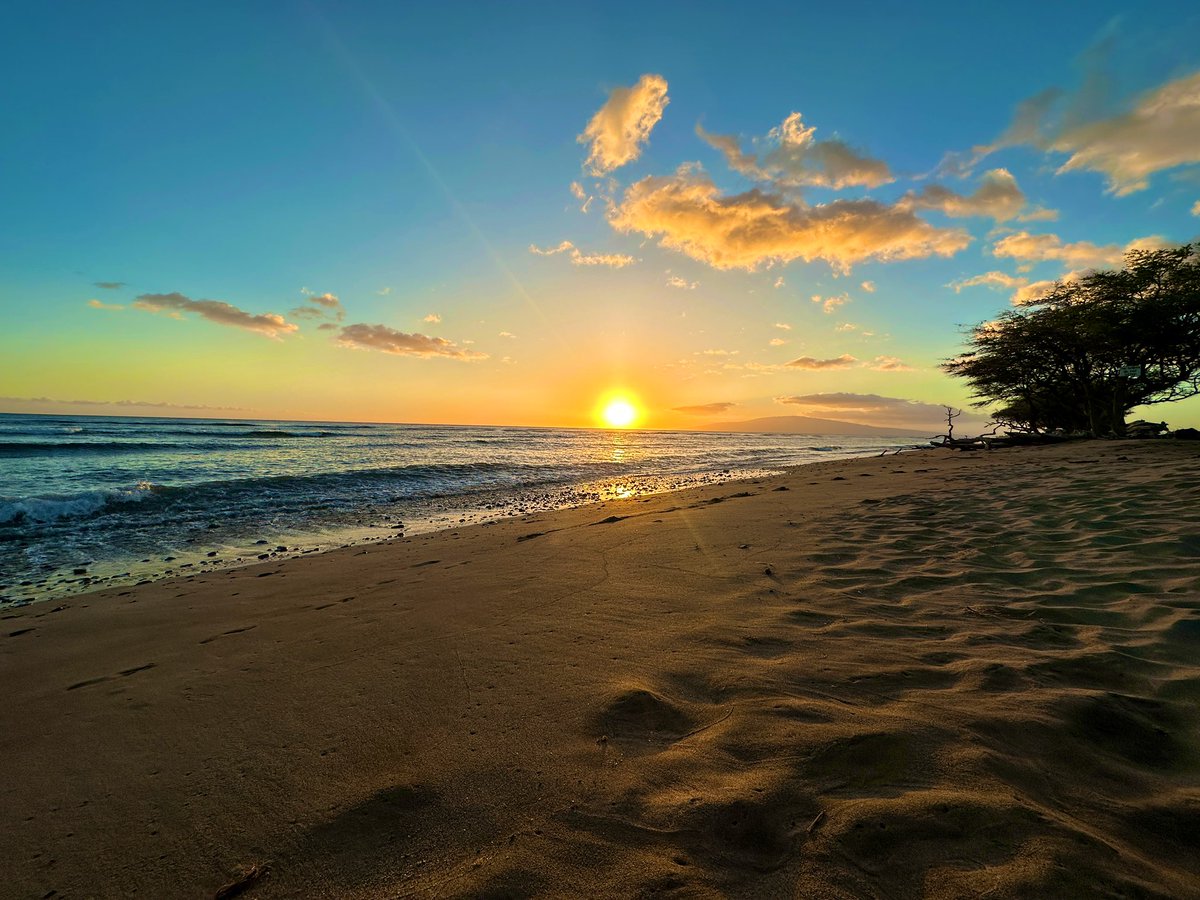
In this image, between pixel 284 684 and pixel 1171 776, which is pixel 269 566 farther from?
pixel 1171 776

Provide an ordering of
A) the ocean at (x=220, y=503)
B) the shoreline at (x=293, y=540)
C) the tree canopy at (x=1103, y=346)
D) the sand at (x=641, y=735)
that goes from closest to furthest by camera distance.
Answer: the sand at (x=641, y=735)
the shoreline at (x=293, y=540)
the ocean at (x=220, y=503)
the tree canopy at (x=1103, y=346)

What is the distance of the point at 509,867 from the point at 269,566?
24.5ft

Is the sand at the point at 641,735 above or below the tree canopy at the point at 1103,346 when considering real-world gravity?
below

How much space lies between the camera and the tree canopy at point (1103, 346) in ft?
64.6

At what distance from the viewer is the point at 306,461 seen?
76.6 ft

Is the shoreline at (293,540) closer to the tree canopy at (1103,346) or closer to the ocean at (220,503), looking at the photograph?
the ocean at (220,503)

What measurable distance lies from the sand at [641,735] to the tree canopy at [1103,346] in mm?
22220

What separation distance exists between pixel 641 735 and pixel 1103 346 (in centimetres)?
3038

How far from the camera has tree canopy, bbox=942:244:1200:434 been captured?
64.6 feet

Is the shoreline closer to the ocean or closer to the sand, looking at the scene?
the ocean

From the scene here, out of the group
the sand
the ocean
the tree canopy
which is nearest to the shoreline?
the ocean

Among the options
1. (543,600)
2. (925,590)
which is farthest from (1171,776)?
(543,600)

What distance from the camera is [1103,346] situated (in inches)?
873

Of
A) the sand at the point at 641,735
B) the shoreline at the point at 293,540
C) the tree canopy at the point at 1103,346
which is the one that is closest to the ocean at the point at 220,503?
the shoreline at the point at 293,540
